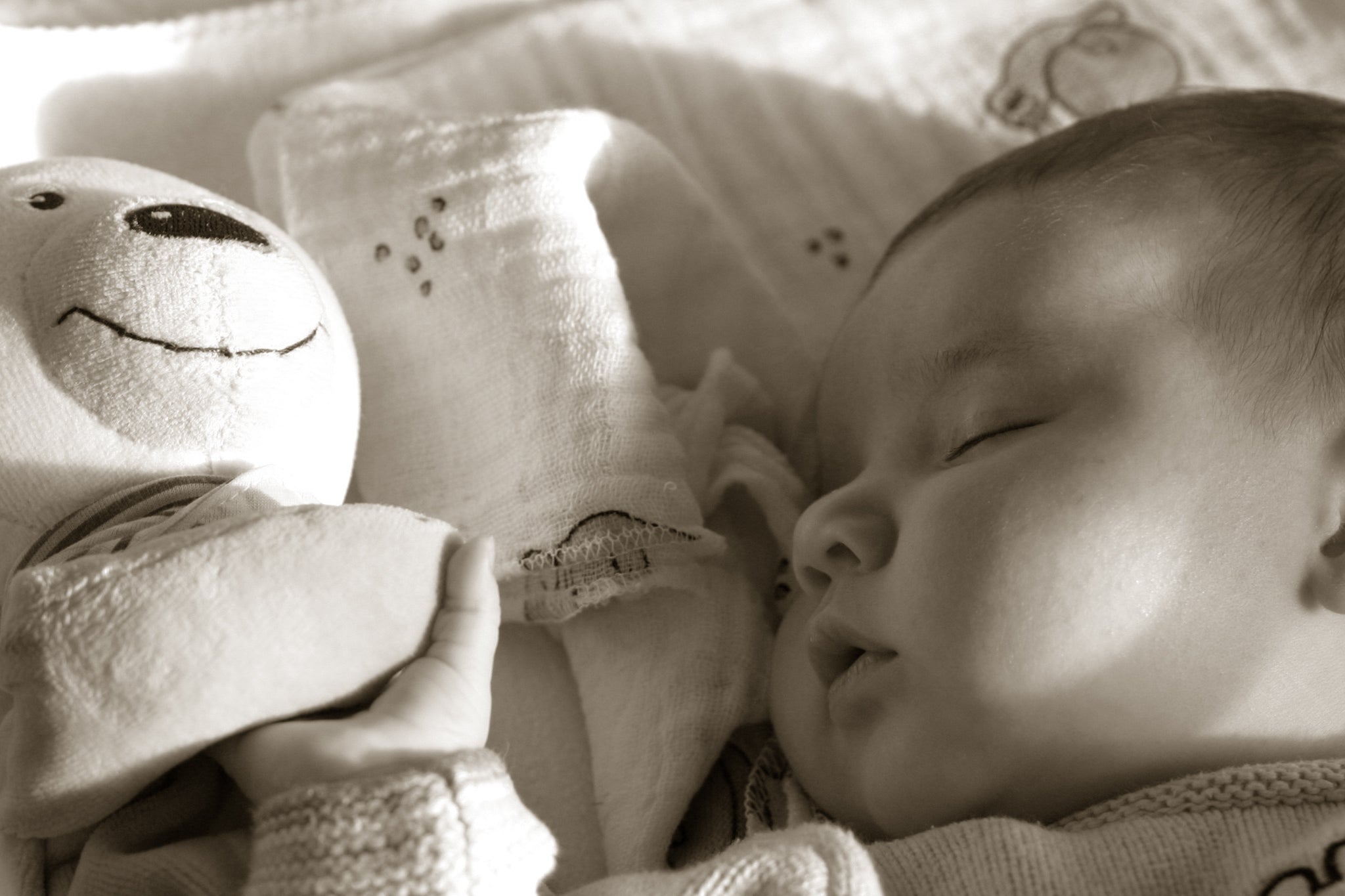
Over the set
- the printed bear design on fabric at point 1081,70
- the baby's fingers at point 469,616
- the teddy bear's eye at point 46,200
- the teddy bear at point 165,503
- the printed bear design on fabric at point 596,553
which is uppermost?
the printed bear design on fabric at point 1081,70

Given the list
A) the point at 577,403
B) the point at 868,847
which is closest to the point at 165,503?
the point at 577,403

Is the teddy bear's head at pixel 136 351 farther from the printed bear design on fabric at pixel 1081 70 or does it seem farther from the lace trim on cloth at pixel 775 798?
the printed bear design on fabric at pixel 1081 70

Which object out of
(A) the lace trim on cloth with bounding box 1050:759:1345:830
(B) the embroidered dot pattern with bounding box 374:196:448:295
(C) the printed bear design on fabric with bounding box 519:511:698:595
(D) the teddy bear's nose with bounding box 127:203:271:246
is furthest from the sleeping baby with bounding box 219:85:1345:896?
(B) the embroidered dot pattern with bounding box 374:196:448:295

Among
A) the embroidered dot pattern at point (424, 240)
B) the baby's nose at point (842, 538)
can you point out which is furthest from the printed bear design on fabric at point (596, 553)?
the embroidered dot pattern at point (424, 240)

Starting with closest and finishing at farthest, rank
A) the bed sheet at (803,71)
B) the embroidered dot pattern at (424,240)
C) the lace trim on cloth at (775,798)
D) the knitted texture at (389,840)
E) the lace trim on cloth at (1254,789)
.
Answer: the knitted texture at (389,840)
the lace trim on cloth at (1254,789)
the lace trim on cloth at (775,798)
the embroidered dot pattern at (424,240)
the bed sheet at (803,71)

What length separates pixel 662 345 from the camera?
1044 millimetres

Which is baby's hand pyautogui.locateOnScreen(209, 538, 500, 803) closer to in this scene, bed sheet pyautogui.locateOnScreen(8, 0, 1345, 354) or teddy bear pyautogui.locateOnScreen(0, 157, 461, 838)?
teddy bear pyautogui.locateOnScreen(0, 157, 461, 838)

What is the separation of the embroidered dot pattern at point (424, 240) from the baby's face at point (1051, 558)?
35cm

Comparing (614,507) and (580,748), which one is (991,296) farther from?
(580,748)

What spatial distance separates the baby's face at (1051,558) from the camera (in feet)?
2.05

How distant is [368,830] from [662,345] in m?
0.59

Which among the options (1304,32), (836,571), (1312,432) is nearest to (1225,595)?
(1312,432)

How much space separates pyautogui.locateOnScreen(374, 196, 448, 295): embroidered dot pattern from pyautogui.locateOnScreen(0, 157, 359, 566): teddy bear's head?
20 centimetres

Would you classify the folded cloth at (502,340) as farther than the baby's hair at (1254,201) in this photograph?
Yes
